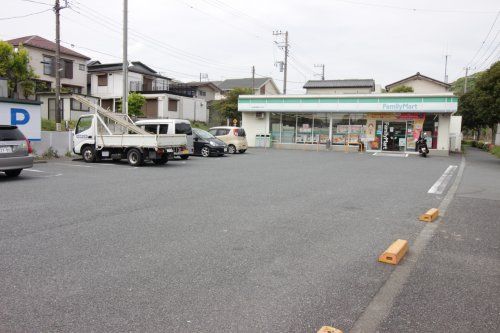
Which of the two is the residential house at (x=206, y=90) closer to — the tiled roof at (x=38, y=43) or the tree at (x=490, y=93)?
the tiled roof at (x=38, y=43)

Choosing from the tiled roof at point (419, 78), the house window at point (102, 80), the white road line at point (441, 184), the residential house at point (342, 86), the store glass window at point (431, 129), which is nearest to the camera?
the white road line at point (441, 184)

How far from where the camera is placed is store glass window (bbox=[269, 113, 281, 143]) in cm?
3281

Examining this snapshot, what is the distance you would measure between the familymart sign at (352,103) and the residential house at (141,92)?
11.7 metres

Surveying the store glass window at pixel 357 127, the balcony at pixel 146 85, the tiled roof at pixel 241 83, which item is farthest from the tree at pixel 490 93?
the tiled roof at pixel 241 83

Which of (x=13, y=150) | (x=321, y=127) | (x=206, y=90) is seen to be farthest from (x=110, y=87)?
(x=13, y=150)

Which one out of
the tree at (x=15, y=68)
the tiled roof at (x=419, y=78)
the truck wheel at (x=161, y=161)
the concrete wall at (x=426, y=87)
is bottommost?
the truck wheel at (x=161, y=161)

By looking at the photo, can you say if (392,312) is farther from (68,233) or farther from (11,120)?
(11,120)

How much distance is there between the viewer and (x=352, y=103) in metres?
29.1

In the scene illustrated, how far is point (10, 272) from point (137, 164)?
11.3m

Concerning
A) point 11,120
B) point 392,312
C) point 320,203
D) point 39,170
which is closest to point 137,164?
point 39,170

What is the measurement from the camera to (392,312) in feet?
11.4

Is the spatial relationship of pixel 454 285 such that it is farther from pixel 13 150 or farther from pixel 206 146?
pixel 206 146

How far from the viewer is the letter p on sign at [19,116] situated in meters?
15.8

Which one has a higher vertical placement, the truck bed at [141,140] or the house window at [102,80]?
the house window at [102,80]
